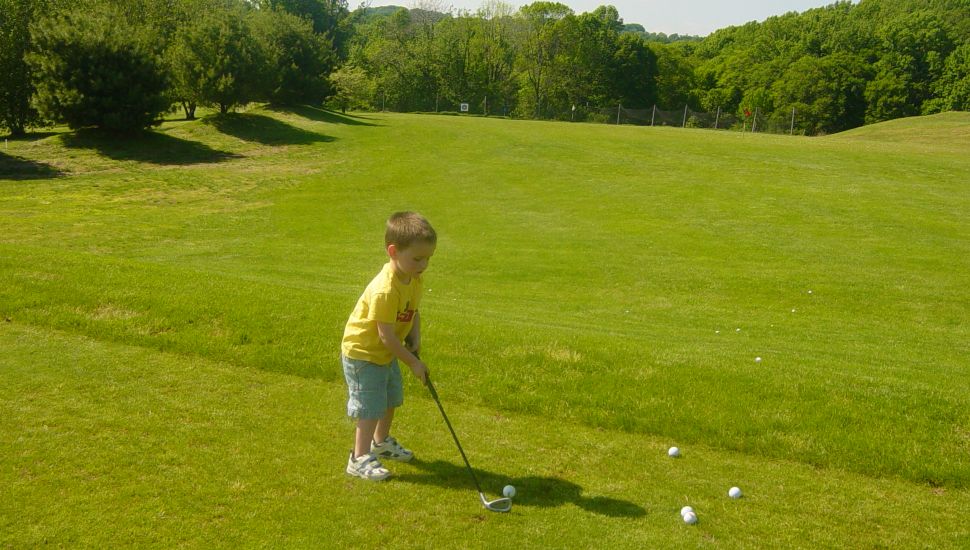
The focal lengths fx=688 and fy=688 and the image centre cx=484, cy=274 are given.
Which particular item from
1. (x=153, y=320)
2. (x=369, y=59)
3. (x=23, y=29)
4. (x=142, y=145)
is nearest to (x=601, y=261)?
(x=153, y=320)

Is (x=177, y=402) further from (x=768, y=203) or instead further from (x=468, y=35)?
(x=468, y=35)

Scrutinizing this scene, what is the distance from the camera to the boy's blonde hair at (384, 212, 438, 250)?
5102mm

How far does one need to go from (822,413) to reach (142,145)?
127 ft

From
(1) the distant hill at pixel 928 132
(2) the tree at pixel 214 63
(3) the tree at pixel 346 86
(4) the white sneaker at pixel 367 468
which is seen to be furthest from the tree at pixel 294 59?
(4) the white sneaker at pixel 367 468

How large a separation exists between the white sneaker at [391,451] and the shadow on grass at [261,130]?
38.6 meters

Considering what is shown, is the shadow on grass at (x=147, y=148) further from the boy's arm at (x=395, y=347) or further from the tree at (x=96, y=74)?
the boy's arm at (x=395, y=347)

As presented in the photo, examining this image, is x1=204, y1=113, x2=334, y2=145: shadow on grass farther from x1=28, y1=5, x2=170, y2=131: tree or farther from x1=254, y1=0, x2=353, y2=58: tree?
x1=254, y1=0, x2=353, y2=58: tree

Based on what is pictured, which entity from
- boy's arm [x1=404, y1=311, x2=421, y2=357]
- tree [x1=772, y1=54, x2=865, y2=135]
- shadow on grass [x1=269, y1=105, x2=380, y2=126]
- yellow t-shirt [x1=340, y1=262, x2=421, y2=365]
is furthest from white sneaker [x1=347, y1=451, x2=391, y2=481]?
tree [x1=772, y1=54, x2=865, y2=135]

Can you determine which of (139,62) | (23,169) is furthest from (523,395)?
(139,62)

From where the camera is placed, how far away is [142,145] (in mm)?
37469

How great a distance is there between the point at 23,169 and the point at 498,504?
34954 millimetres

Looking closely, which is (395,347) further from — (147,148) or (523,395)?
(147,148)

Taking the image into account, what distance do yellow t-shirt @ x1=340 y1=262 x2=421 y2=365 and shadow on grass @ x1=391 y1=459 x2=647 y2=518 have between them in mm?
997

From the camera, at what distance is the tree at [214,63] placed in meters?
41.5
